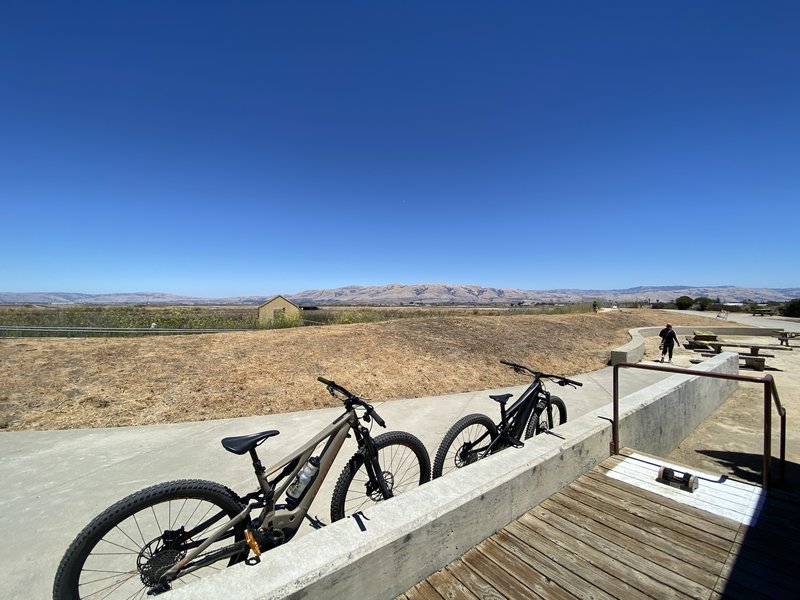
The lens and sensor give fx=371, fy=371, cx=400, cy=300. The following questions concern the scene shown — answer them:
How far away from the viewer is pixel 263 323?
15844 millimetres

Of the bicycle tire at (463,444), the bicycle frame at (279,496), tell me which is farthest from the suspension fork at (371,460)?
the bicycle tire at (463,444)

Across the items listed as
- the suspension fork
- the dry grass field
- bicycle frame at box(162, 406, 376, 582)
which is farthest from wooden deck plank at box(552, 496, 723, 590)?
the dry grass field

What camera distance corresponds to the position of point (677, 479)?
3.46 m

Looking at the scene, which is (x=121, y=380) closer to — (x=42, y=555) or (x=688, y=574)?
(x=42, y=555)

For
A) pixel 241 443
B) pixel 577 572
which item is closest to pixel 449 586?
pixel 577 572

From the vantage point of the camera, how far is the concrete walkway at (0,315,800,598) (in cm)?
294

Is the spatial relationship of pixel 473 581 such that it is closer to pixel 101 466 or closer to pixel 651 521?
pixel 651 521

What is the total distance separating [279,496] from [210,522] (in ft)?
1.42

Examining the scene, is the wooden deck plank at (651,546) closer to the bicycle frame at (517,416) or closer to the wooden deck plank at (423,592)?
the bicycle frame at (517,416)

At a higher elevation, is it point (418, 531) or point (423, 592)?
point (418, 531)

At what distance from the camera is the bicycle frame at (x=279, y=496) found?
6.88 feet

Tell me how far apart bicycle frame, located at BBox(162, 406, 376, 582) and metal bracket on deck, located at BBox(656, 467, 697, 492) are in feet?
9.18

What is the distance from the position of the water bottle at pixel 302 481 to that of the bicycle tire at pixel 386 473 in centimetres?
27

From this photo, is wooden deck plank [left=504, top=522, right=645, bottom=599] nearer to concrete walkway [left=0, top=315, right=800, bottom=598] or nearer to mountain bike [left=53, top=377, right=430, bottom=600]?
mountain bike [left=53, top=377, right=430, bottom=600]
